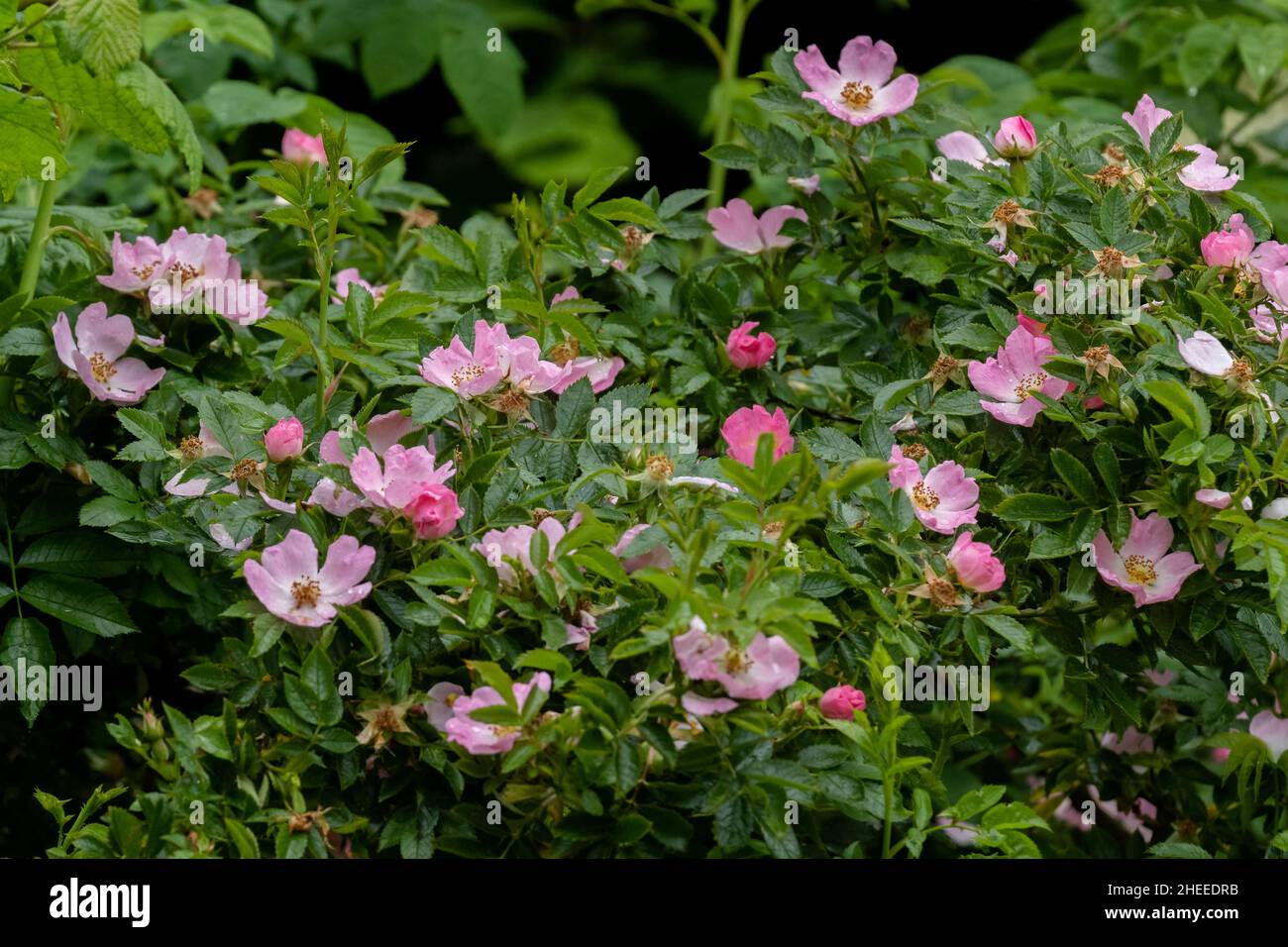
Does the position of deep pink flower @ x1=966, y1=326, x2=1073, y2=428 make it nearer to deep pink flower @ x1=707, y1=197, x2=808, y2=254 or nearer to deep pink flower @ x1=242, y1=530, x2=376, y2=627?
deep pink flower @ x1=707, y1=197, x2=808, y2=254

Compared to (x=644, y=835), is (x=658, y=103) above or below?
above

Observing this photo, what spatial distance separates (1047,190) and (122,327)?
972mm

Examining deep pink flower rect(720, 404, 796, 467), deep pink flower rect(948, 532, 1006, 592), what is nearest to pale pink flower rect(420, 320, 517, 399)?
deep pink flower rect(720, 404, 796, 467)

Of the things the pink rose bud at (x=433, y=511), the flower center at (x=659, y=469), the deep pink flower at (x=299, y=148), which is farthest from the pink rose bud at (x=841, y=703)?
the deep pink flower at (x=299, y=148)

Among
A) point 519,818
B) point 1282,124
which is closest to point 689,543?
point 519,818

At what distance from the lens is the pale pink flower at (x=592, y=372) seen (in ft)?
4.77

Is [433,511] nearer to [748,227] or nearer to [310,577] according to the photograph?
[310,577]

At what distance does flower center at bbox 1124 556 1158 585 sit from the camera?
4.36 ft

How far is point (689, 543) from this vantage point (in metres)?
1.13

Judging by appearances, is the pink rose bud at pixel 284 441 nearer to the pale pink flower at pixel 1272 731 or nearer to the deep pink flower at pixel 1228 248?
the deep pink flower at pixel 1228 248

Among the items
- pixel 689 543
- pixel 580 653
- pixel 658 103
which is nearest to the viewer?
pixel 689 543

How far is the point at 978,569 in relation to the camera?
4.22 feet

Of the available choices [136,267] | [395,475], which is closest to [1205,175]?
[395,475]
